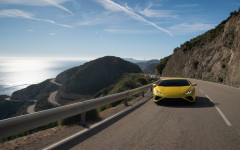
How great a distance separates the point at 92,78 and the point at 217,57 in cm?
7304

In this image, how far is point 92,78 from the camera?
338 ft

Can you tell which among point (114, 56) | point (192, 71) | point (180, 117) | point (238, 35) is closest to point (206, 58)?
point (192, 71)

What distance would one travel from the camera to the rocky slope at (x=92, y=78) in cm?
9394

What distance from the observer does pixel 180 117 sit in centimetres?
689

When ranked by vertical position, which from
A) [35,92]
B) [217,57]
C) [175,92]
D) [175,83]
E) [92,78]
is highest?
[217,57]

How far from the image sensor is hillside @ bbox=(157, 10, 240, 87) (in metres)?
28.3

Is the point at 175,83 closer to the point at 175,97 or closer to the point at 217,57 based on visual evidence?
the point at 175,97

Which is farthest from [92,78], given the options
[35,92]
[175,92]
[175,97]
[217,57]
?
[175,97]

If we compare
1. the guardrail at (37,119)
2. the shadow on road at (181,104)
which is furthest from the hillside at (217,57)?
the guardrail at (37,119)

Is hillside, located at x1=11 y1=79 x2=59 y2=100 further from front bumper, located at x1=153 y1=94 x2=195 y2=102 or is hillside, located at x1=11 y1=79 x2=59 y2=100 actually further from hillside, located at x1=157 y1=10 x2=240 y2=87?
front bumper, located at x1=153 y1=94 x2=195 y2=102

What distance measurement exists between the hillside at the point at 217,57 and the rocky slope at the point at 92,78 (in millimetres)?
42243

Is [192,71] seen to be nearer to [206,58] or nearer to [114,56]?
[206,58]

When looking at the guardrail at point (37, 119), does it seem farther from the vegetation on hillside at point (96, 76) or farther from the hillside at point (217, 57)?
the vegetation on hillside at point (96, 76)

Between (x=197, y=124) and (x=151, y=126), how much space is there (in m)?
1.38
